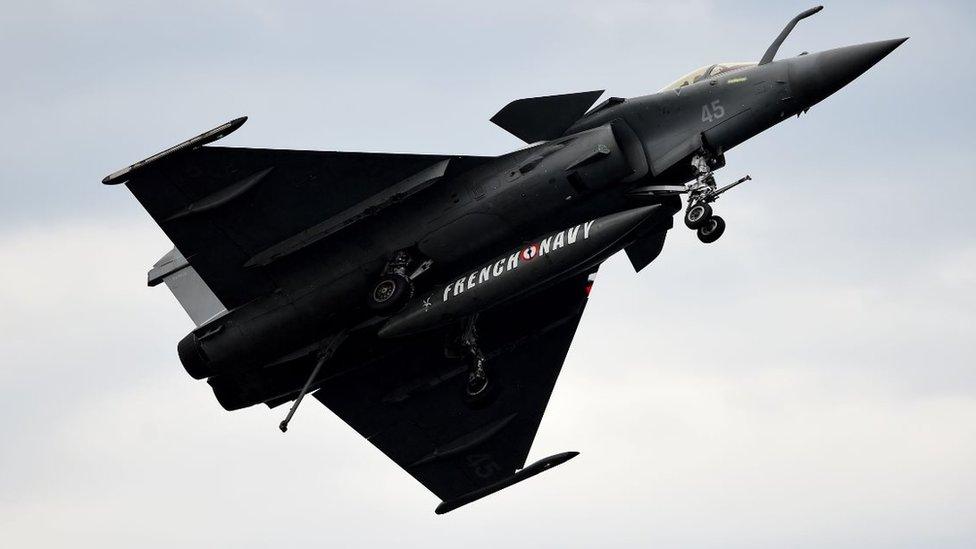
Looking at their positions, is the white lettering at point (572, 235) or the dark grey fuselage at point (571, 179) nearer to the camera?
the white lettering at point (572, 235)

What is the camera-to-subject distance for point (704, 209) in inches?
1045

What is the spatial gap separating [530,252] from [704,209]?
3179mm

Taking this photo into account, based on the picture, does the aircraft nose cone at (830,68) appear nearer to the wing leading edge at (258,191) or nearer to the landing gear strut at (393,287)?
the wing leading edge at (258,191)

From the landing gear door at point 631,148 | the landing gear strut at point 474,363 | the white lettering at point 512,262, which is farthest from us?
the landing gear strut at point 474,363

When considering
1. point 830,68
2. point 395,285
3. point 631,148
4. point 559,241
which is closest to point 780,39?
point 830,68

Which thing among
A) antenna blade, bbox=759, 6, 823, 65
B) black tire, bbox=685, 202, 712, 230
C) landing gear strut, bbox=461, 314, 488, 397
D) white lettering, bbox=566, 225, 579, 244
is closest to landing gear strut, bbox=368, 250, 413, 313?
landing gear strut, bbox=461, 314, 488, 397

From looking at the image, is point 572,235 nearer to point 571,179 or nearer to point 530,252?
point 530,252

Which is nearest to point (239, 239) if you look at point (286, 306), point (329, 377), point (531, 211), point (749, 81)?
point (286, 306)

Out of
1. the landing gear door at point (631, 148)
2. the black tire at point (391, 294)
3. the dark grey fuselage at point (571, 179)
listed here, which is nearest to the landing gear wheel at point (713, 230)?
the dark grey fuselage at point (571, 179)

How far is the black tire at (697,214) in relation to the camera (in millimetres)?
26500

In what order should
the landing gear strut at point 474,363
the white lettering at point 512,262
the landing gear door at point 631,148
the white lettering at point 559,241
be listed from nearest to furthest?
the white lettering at point 559,241 → the white lettering at point 512,262 → the landing gear door at point 631,148 → the landing gear strut at point 474,363

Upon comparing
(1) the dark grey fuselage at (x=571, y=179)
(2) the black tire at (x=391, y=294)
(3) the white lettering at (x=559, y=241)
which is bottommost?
(2) the black tire at (x=391, y=294)

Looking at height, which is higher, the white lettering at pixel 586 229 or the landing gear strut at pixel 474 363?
the white lettering at pixel 586 229

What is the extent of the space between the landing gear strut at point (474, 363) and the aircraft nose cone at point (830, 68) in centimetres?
777
